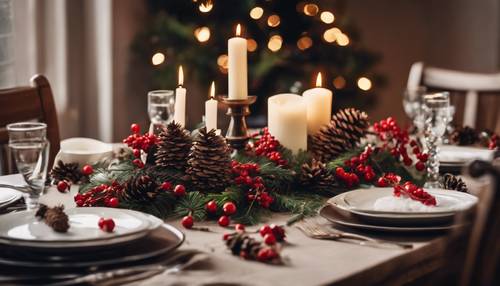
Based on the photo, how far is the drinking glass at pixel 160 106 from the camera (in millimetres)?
1711

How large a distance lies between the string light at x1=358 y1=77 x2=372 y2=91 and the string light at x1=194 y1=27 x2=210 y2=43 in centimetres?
65

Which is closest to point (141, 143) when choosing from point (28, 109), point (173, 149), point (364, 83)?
point (173, 149)

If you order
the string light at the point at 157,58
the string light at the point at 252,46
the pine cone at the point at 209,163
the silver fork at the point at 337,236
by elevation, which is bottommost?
the silver fork at the point at 337,236

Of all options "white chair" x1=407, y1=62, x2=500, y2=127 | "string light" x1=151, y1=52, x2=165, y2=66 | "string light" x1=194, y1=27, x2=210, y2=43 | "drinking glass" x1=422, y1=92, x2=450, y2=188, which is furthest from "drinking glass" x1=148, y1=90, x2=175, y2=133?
"string light" x1=194, y1=27, x2=210, y2=43

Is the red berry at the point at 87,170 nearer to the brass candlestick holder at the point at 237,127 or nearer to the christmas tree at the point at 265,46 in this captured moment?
the brass candlestick holder at the point at 237,127

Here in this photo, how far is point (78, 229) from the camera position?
1.11 m

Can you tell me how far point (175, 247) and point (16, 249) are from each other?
21 cm

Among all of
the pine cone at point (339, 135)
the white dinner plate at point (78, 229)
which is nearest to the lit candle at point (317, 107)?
the pine cone at point (339, 135)

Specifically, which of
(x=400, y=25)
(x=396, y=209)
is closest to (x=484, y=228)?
(x=396, y=209)

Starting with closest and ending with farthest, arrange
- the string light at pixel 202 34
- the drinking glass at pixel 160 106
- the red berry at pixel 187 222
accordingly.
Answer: the red berry at pixel 187 222, the drinking glass at pixel 160 106, the string light at pixel 202 34

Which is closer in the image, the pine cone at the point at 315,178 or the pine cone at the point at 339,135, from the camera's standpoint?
the pine cone at the point at 315,178

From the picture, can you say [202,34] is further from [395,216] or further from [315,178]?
[395,216]

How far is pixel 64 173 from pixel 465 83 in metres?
1.35

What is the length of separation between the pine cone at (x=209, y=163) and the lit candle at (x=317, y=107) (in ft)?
1.08
